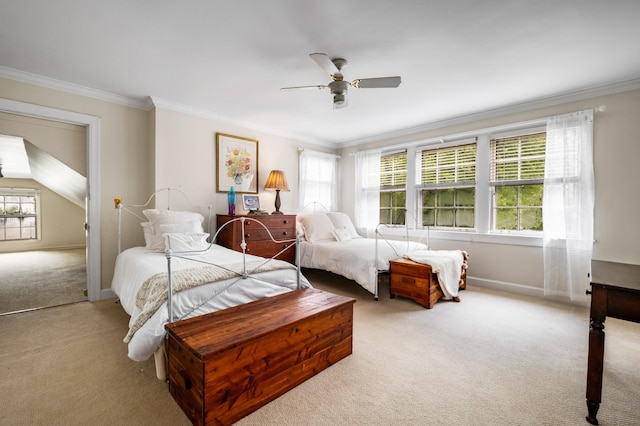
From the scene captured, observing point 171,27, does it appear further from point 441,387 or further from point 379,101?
point 441,387

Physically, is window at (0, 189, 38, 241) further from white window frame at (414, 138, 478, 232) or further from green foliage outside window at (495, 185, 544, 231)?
green foliage outside window at (495, 185, 544, 231)

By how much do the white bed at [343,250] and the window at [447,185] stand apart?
713 mm

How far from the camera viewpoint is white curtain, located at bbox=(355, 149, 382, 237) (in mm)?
5180

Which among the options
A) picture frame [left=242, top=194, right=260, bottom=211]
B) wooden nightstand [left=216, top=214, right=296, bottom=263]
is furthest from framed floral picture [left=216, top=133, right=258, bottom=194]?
wooden nightstand [left=216, top=214, right=296, bottom=263]

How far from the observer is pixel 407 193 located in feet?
15.9

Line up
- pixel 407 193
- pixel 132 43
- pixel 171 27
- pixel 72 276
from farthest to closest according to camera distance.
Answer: pixel 407 193 → pixel 72 276 → pixel 132 43 → pixel 171 27

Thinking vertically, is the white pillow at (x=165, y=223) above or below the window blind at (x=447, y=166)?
below

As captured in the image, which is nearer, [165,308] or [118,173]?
[165,308]

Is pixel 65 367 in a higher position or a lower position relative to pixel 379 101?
lower

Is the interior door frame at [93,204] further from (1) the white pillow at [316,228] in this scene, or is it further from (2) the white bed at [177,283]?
(1) the white pillow at [316,228]

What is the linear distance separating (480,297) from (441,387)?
2156 millimetres

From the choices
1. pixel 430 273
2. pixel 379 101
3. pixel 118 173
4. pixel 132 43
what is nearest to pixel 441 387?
pixel 430 273

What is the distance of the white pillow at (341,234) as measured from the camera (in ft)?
14.4

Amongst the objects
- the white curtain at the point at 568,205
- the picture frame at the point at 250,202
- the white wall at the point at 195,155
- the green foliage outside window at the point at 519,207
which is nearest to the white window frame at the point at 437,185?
the green foliage outside window at the point at 519,207
